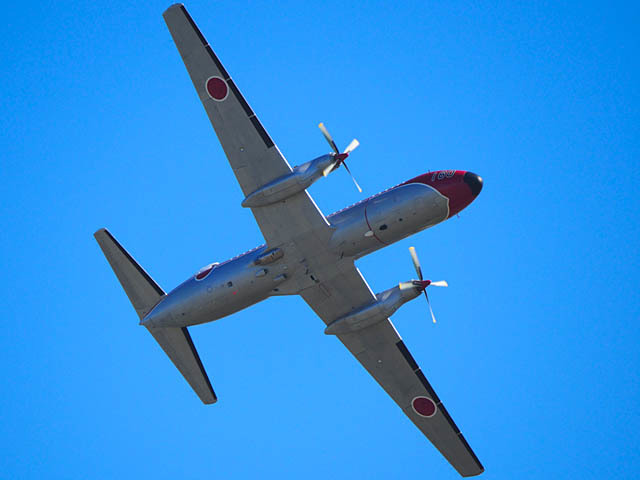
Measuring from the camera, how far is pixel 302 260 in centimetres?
2903

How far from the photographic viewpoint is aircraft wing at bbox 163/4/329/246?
27188mm

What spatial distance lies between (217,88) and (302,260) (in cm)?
757

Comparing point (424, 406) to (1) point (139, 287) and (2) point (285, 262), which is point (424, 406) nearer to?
(2) point (285, 262)

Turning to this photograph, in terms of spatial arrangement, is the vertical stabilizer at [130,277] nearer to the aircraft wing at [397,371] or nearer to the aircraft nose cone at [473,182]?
the aircraft wing at [397,371]

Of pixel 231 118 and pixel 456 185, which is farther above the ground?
pixel 231 118

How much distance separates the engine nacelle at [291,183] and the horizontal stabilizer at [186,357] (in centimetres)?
715

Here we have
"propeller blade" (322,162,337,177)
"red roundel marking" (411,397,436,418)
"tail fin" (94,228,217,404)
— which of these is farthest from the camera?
"red roundel marking" (411,397,436,418)

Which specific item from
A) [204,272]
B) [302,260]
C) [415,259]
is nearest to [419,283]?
[415,259]

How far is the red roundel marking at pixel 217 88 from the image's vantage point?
27250 mm

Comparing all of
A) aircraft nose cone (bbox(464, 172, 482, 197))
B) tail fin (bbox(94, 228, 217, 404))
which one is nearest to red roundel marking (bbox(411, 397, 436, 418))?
aircraft nose cone (bbox(464, 172, 482, 197))

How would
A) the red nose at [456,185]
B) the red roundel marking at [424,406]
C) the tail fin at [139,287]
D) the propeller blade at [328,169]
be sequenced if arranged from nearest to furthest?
the propeller blade at [328,169], the red nose at [456,185], the tail fin at [139,287], the red roundel marking at [424,406]

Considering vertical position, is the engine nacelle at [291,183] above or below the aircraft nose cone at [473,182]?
above

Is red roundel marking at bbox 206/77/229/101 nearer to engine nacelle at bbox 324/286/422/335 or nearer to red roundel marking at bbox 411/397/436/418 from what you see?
engine nacelle at bbox 324/286/422/335

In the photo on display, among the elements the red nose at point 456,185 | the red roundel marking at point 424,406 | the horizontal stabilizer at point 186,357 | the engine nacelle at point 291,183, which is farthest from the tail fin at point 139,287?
the red nose at point 456,185
